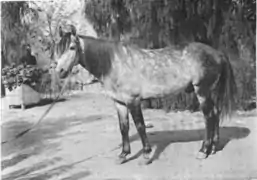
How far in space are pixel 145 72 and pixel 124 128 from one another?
0.21 meters

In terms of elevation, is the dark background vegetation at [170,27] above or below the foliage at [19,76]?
above

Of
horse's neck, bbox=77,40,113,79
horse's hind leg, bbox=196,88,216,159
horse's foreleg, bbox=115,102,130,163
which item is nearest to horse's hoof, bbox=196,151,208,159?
horse's hind leg, bbox=196,88,216,159

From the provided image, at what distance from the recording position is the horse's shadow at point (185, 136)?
48.7 inches

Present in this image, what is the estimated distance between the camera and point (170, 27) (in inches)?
49.8

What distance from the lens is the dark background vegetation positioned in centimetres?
123

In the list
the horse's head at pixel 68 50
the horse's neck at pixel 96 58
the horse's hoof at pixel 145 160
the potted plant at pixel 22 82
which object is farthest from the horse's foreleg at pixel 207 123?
the potted plant at pixel 22 82

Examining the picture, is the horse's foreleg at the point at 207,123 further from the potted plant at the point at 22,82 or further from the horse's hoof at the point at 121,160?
the potted plant at the point at 22,82

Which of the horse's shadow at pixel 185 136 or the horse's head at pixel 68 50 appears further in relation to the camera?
the horse's shadow at pixel 185 136

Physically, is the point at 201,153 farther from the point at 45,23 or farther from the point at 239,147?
the point at 45,23

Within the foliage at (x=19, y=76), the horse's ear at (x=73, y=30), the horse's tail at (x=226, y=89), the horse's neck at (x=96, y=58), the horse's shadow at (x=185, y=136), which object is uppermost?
the horse's ear at (x=73, y=30)

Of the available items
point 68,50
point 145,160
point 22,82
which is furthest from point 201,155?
point 22,82

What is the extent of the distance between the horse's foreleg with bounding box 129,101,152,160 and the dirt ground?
33 millimetres

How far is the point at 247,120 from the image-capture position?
129 cm

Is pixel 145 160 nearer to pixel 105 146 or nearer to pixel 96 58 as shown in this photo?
pixel 105 146
